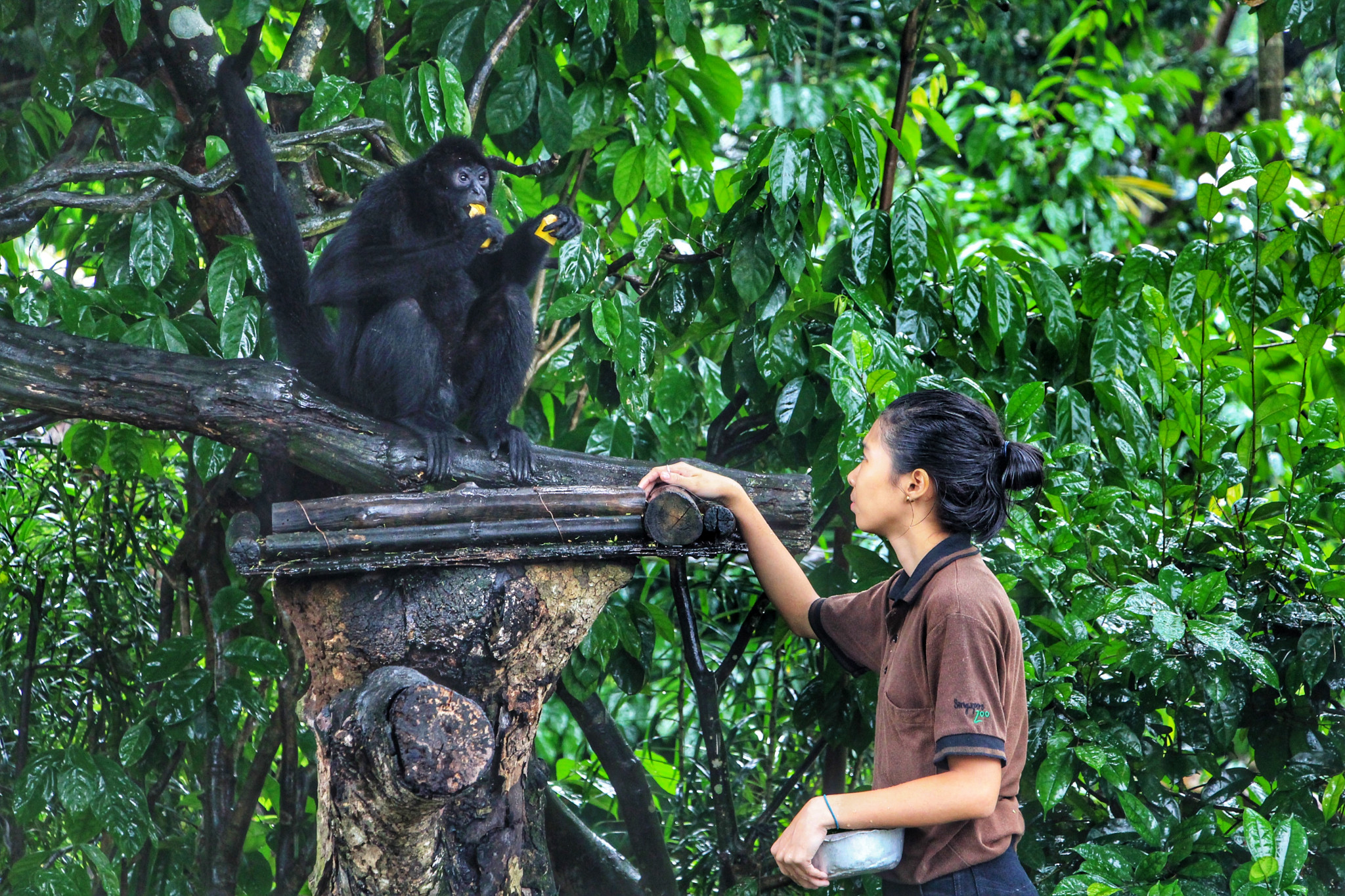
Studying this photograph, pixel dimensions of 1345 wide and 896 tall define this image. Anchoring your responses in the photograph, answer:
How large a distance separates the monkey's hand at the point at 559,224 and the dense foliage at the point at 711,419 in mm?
66

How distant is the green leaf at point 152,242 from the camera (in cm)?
219

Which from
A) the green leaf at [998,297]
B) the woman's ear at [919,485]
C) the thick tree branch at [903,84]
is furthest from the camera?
the thick tree branch at [903,84]

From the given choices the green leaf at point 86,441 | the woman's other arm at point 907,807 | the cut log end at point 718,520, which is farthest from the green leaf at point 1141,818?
the green leaf at point 86,441

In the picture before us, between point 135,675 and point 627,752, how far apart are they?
51.9 inches

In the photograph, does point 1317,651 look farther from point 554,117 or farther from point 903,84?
point 554,117

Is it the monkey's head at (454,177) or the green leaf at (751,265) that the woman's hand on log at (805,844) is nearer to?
the green leaf at (751,265)

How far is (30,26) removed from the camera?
240cm

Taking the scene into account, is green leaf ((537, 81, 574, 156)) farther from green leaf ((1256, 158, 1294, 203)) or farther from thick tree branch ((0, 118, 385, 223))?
green leaf ((1256, 158, 1294, 203))

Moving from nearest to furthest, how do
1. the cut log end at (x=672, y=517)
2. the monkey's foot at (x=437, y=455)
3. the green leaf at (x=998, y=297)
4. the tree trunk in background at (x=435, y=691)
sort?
1. the tree trunk in background at (x=435, y=691)
2. the cut log end at (x=672, y=517)
3. the monkey's foot at (x=437, y=455)
4. the green leaf at (x=998, y=297)

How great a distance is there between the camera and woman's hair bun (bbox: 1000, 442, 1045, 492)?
60.0 inches

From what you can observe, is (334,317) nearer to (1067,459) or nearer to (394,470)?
(394,470)

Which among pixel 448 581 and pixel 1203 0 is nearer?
pixel 448 581

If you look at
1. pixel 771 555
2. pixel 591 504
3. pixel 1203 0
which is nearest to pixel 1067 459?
pixel 771 555

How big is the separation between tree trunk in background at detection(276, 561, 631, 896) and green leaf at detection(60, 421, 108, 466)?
3.42 ft
